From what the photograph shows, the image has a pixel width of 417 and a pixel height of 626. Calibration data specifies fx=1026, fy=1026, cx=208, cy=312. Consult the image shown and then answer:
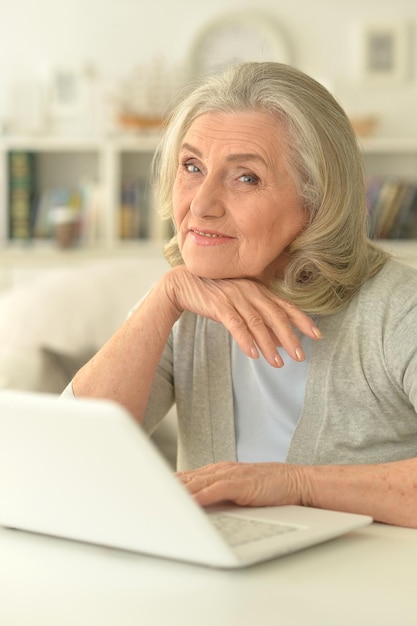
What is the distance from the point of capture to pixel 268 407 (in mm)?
1518

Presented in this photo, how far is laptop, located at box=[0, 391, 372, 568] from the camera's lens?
85 cm

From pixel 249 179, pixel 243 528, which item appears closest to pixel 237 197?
pixel 249 179

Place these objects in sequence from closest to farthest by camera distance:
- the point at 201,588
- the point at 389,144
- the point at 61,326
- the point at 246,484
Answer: the point at 201,588 < the point at 246,484 < the point at 61,326 < the point at 389,144

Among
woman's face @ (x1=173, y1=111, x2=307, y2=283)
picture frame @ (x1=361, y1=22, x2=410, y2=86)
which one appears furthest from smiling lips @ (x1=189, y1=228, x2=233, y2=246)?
picture frame @ (x1=361, y1=22, x2=410, y2=86)

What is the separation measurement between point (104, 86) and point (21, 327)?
2604 mm

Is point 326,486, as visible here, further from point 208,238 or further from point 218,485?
point 208,238

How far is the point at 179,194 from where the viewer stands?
1522mm

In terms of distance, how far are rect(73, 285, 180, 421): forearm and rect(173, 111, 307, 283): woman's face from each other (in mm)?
84

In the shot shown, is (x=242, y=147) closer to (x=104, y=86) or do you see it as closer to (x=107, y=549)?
(x=107, y=549)

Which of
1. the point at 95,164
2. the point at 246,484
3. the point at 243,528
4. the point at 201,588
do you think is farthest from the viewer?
the point at 95,164

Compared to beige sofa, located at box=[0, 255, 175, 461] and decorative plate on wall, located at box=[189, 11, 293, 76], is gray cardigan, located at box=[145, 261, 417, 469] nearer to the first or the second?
beige sofa, located at box=[0, 255, 175, 461]

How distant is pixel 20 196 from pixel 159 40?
3.35 ft

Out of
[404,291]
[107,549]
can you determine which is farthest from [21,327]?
[107,549]

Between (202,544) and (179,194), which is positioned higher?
(179,194)
